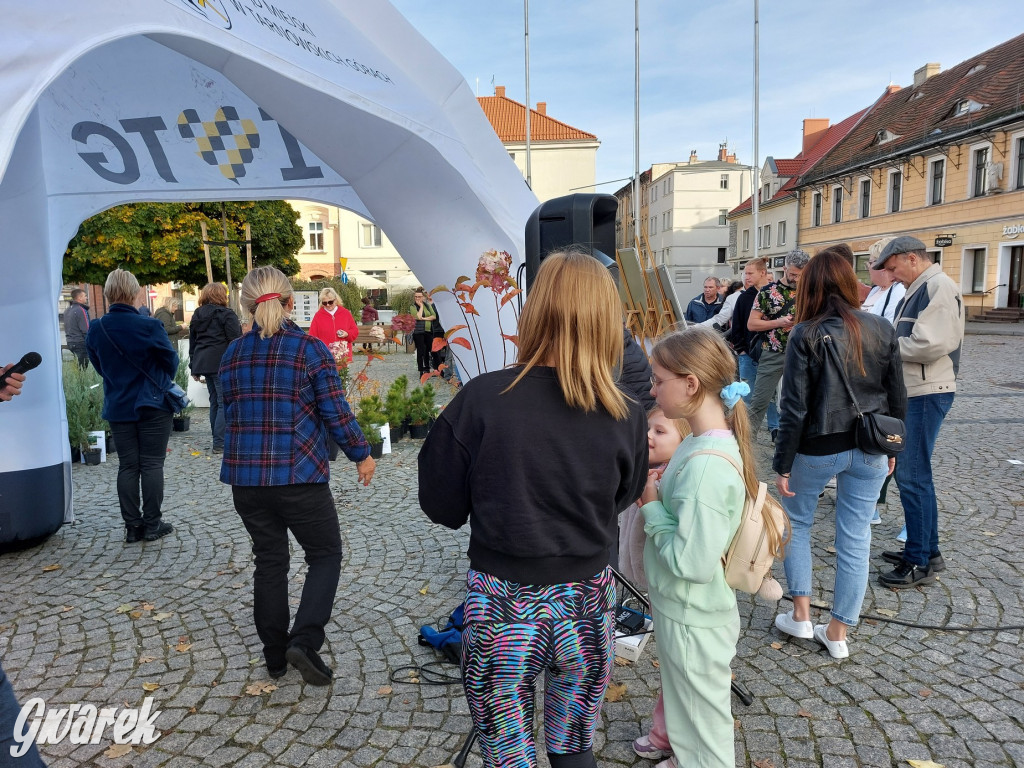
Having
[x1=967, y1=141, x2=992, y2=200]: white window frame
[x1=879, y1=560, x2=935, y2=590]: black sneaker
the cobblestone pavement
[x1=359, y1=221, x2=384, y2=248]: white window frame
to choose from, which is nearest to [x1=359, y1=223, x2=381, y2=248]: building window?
[x1=359, y1=221, x2=384, y2=248]: white window frame

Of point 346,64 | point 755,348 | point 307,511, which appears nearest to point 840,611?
point 307,511

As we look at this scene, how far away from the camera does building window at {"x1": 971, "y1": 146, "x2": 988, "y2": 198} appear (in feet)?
90.2

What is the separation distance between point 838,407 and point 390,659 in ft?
7.90

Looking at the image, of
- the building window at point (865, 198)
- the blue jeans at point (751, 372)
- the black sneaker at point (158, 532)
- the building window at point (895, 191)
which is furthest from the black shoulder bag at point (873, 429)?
the building window at point (865, 198)

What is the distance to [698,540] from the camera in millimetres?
2021

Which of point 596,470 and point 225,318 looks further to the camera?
point 225,318

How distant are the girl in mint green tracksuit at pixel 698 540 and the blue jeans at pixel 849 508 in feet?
3.77

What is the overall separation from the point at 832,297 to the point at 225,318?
20.1 ft

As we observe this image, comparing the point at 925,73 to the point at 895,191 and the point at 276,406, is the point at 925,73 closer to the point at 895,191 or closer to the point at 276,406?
the point at 895,191

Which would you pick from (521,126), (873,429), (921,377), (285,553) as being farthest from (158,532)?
(521,126)

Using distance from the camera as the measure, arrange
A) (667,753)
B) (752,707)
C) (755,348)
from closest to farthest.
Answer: (667,753), (752,707), (755,348)

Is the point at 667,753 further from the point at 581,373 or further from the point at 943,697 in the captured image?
the point at 581,373

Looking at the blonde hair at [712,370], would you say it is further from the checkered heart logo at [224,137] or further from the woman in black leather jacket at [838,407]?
the checkered heart logo at [224,137]

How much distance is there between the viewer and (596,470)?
5.77 feet
